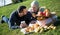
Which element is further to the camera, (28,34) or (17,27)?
(17,27)

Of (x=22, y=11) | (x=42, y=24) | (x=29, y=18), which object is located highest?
(x=22, y=11)

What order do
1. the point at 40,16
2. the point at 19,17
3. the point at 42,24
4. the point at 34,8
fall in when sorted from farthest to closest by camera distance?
the point at 34,8 → the point at 19,17 → the point at 40,16 → the point at 42,24

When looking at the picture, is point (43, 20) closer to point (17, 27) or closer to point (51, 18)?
point (51, 18)

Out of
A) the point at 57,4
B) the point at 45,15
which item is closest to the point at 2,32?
the point at 45,15

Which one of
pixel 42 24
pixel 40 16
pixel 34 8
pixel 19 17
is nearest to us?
pixel 42 24

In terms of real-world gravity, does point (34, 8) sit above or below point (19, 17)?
above

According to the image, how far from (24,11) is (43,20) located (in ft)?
2.39

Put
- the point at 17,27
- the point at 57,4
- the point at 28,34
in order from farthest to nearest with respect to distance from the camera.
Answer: the point at 57,4 < the point at 17,27 < the point at 28,34

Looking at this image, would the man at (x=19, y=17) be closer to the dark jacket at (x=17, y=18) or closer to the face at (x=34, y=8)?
the dark jacket at (x=17, y=18)

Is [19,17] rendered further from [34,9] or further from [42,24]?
[42,24]

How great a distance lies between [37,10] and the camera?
8.20m

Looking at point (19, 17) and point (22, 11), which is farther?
point (19, 17)

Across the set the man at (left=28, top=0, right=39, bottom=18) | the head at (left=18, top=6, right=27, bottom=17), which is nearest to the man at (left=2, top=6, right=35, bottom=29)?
the head at (left=18, top=6, right=27, bottom=17)

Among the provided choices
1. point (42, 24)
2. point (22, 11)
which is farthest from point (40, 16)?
point (22, 11)
